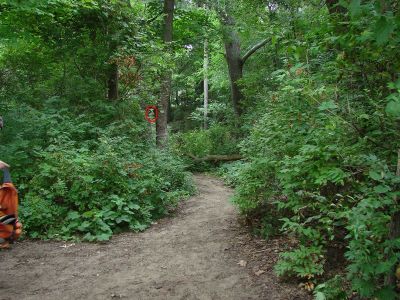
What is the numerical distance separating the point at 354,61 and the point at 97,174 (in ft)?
17.2

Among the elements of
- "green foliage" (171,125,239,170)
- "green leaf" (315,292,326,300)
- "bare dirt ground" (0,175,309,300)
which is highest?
"green foliage" (171,125,239,170)

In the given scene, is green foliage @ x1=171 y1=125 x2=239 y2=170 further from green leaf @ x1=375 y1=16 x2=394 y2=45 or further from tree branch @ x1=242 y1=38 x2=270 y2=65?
green leaf @ x1=375 y1=16 x2=394 y2=45

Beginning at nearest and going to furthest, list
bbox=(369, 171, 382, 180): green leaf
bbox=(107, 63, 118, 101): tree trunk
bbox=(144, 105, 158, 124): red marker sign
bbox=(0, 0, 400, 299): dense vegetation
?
bbox=(369, 171, 382, 180): green leaf, bbox=(0, 0, 400, 299): dense vegetation, bbox=(107, 63, 118, 101): tree trunk, bbox=(144, 105, 158, 124): red marker sign

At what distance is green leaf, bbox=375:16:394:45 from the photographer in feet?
7.05

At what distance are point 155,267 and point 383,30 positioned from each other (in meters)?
4.14

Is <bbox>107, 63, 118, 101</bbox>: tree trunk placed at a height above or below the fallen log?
above

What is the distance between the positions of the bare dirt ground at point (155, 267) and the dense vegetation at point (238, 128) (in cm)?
41

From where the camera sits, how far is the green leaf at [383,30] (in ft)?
7.05

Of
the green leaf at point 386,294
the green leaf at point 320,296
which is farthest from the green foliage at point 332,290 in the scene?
the green leaf at point 386,294

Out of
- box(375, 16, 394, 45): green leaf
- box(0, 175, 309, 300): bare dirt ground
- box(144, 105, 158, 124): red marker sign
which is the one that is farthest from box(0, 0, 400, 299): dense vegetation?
box(0, 175, 309, 300): bare dirt ground

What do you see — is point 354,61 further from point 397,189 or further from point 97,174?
point 97,174

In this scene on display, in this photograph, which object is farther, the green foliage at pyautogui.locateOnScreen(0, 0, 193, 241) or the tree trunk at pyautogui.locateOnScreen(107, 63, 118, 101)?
the tree trunk at pyautogui.locateOnScreen(107, 63, 118, 101)

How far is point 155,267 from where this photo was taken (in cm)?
512

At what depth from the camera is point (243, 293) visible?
13.8 feet
